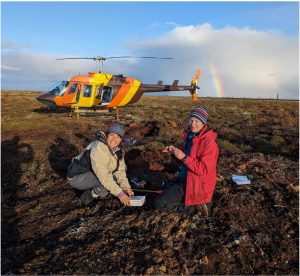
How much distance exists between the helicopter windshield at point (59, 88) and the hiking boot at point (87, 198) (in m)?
13.0

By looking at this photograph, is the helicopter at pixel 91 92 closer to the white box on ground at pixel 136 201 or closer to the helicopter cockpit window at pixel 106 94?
the helicopter cockpit window at pixel 106 94

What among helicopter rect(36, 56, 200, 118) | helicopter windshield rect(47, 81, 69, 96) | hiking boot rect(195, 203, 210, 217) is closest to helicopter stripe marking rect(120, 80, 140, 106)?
helicopter rect(36, 56, 200, 118)

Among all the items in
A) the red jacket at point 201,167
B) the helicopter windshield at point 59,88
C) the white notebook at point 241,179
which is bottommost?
the white notebook at point 241,179

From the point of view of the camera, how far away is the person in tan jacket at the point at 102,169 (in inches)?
203

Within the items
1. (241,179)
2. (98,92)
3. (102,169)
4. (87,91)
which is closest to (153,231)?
(102,169)

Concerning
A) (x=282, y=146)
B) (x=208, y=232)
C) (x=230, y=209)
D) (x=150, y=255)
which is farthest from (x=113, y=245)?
(x=282, y=146)

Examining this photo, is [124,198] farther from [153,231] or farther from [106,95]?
[106,95]

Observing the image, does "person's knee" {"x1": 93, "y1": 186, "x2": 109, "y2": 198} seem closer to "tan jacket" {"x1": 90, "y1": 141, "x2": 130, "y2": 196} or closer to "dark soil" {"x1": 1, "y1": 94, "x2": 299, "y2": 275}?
"dark soil" {"x1": 1, "y1": 94, "x2": 299, "y2": 275}

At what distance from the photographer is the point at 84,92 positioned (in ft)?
58.4

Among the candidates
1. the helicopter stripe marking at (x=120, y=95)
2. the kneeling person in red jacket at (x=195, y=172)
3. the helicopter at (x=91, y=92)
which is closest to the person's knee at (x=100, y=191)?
the kneeling person in red jacket at (x=195, y=172)

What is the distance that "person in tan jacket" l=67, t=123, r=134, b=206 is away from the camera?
5148 millimetres

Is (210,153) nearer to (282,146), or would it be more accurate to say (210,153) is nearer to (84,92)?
(282,146)

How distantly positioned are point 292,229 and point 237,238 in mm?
1002

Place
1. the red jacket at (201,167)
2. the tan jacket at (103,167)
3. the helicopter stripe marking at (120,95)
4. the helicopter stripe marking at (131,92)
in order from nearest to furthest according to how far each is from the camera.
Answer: the red jacket at (201,167)
the tan jacket at (103,167)
the helicopter stripe marking at (120,95)
the helicopter stripe marking at (131,92)
